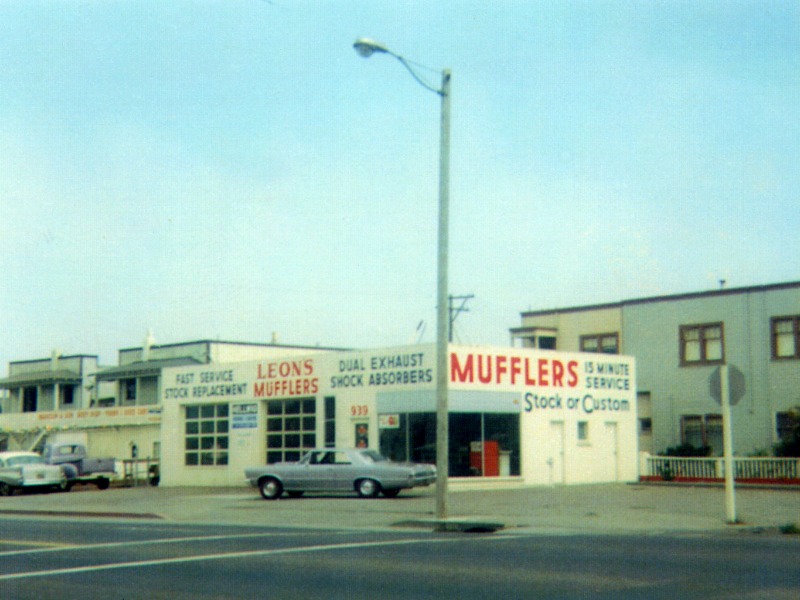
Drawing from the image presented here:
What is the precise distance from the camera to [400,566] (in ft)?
40.5

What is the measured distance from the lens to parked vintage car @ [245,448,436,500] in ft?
93.1

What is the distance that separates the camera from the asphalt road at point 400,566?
1032cm

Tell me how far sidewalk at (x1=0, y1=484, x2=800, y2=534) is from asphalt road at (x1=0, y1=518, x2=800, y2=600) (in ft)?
8.12

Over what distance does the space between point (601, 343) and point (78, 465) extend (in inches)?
917

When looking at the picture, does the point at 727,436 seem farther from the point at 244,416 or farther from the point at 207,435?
the point at 207,435

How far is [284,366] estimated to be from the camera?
37188mm

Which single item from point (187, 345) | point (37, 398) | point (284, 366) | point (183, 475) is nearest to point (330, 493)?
point (284, 366)

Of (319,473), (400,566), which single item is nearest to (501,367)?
(319,473)

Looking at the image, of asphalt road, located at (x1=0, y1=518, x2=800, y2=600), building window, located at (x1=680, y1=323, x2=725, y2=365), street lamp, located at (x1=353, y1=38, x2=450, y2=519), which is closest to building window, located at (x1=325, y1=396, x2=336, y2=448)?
street lamp, located at (x1=353, y1=38, x2=450, y2=519)

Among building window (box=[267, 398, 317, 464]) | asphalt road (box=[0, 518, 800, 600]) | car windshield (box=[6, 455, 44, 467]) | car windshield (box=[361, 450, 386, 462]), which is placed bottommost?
asphalt road (box=[0, 518, 800, 600])

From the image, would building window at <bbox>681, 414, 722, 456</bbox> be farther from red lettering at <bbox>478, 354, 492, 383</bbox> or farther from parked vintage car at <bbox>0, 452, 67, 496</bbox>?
parked vintage car at <bbox>0, 452, 67, 496</bbox>

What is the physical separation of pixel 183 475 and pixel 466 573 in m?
30.5

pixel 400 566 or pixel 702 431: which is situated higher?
pixel 702 431

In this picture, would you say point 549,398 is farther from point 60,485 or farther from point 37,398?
point 37,398
